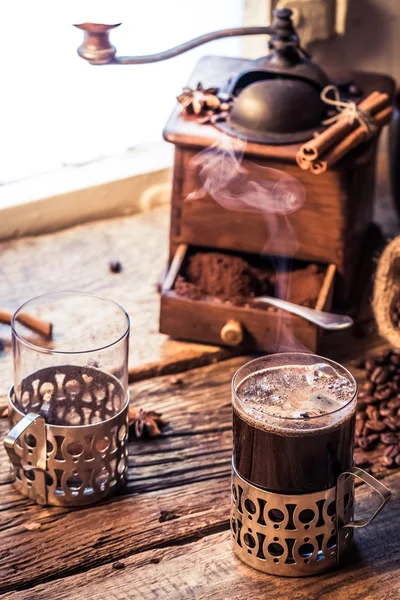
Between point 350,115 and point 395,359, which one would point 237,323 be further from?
point 350,115

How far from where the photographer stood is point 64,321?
181cm

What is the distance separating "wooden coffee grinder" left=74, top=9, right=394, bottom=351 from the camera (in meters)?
1.71

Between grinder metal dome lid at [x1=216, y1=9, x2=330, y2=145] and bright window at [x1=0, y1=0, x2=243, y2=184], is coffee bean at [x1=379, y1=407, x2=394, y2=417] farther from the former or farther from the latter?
bright window at [x1=0, y1=0, x2=243, y2=184]

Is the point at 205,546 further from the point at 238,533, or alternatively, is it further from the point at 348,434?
the point at 348,434

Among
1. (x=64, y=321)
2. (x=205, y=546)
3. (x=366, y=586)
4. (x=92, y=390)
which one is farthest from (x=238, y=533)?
(x=64, y=321)

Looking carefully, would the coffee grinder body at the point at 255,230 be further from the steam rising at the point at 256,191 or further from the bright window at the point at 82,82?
the bright window at the point at 82,82

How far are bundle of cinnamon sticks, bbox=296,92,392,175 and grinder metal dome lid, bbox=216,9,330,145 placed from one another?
0.05 m

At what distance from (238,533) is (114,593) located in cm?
19

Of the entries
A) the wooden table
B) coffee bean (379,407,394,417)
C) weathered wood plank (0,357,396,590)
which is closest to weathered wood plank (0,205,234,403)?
the wooden table

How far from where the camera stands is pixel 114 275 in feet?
6.76

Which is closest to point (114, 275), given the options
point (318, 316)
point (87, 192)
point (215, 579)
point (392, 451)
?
point (87, 192)

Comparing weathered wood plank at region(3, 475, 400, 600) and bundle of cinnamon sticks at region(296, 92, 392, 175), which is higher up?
bundle of cinnamon sticks at region(296, 92, 392, 175)

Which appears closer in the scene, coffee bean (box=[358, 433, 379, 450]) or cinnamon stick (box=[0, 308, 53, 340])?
coffee bean (box=[358, 433, 379, 450])

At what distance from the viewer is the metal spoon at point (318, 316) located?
5.41 ft
